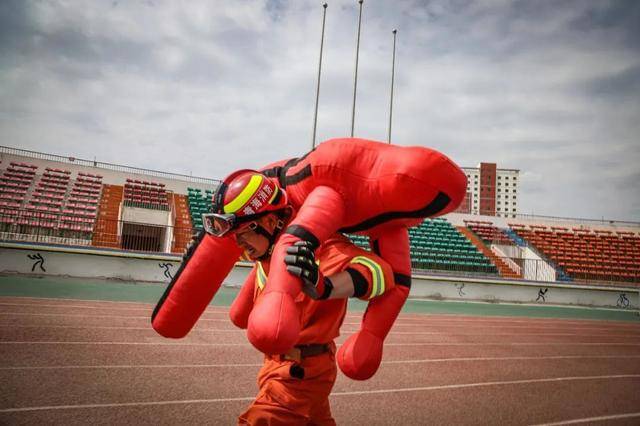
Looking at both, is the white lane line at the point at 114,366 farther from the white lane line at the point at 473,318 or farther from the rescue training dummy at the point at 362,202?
the white lane line at the point at 473,318

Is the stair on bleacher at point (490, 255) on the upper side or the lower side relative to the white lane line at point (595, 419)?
upper

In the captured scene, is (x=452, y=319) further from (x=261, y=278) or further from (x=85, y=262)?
(x=85, y=262)

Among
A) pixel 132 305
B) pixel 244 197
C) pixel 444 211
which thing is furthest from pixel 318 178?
pixel 132 305

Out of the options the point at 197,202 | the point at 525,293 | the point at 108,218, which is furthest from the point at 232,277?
the point at 525,293

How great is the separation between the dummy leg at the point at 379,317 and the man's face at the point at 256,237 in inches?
23.9

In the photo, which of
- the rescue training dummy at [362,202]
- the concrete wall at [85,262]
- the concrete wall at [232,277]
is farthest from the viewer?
the concrete wall at [232,277]

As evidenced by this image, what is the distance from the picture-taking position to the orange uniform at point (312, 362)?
1.78 meters

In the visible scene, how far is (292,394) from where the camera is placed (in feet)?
5.93

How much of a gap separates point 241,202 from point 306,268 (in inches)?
23.0

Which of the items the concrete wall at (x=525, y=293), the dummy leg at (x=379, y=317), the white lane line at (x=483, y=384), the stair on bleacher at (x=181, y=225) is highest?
the stair on bleacher at (x=181, y=225)

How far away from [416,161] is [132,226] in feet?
49.3

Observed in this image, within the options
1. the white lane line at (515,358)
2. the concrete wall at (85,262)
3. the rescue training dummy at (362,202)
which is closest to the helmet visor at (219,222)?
the rescue training dummy at (362,202)

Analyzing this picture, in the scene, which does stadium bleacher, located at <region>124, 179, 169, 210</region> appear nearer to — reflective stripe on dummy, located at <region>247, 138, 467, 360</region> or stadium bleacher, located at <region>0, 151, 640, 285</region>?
stadium bleacher, located at <region>0, 151, 640, 285</region>

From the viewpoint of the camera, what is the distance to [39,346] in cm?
530
